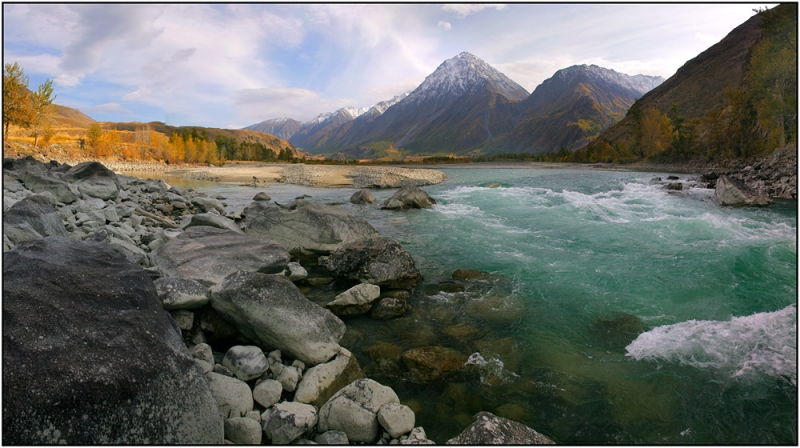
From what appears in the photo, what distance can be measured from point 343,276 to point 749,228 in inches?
761

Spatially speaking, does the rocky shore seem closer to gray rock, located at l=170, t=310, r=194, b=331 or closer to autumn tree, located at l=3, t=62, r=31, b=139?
A: gray rock, located at l=170, t=310, r=194, b=331

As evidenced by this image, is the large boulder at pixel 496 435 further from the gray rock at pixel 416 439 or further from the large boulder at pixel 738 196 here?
the large boulder at pixel 738 196

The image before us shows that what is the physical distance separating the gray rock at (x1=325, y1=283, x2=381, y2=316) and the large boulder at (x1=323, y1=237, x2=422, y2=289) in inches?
48.1

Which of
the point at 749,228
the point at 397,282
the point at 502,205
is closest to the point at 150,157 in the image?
the point at 502,205

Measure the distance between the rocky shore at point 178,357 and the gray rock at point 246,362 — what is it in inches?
0.8

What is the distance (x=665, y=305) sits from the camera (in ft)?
31.2

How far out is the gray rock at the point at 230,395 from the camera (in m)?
5.06

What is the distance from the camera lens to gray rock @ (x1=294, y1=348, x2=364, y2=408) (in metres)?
5.80

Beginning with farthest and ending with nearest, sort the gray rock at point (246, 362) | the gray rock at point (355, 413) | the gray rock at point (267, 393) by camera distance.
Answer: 1. the gray rock at point (246, 362)
2. the gray rock at point (267, 393)
3. the gray rock at point (355, 413)

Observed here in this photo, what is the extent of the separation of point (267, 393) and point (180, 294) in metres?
2.90

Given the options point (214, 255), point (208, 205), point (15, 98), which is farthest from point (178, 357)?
point (15, 98)

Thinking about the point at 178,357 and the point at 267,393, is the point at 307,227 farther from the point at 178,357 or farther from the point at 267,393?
the point at 178,357

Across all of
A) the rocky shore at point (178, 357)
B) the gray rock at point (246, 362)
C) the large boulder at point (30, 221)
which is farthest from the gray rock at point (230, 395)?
the large boulder at point (30, 221)

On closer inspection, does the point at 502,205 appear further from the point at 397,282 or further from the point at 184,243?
the point at 184,243
